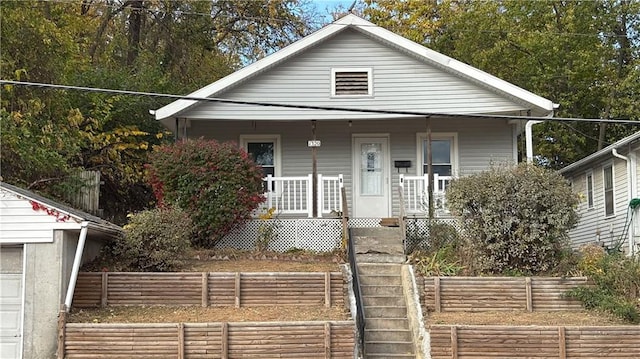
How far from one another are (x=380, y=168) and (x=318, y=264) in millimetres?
4977

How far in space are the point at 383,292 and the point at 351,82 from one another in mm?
6493

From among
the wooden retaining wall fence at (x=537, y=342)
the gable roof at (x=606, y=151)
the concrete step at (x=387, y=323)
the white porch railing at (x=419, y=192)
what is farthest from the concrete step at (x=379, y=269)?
the gable roof at (x=606, y=151)

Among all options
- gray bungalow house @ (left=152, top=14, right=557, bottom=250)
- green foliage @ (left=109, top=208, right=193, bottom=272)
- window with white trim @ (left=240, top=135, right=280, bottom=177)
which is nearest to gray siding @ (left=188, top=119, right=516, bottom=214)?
gray bungalow house @ (left=152, top=14, right=557, bottom=250)

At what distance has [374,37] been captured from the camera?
56.1ft

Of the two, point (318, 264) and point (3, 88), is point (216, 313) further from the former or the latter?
point (3, 88)

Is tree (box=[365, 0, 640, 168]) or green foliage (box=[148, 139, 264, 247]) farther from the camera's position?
tree (box=[365, 0, 640, 168])

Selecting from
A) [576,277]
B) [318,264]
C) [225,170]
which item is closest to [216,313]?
[318,264]

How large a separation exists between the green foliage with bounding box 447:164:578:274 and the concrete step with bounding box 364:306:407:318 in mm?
1946

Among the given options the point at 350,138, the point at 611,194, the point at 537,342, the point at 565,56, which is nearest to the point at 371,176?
the point at 350,138

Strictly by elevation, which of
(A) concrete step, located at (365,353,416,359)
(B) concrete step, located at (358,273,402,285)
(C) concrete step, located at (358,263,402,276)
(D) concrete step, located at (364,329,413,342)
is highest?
(C) concrete step, located at (358,263,402,276)

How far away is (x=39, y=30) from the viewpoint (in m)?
16.2

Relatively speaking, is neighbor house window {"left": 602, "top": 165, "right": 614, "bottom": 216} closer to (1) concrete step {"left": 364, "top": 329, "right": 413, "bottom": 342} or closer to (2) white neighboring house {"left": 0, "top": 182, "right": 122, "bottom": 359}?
(1) concrete step {"left": 364, "top": 329, "right": 413, "bottom": 342}

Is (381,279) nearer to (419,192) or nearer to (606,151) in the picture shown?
(419,192)

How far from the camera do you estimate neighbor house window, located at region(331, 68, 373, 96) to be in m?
17.0
